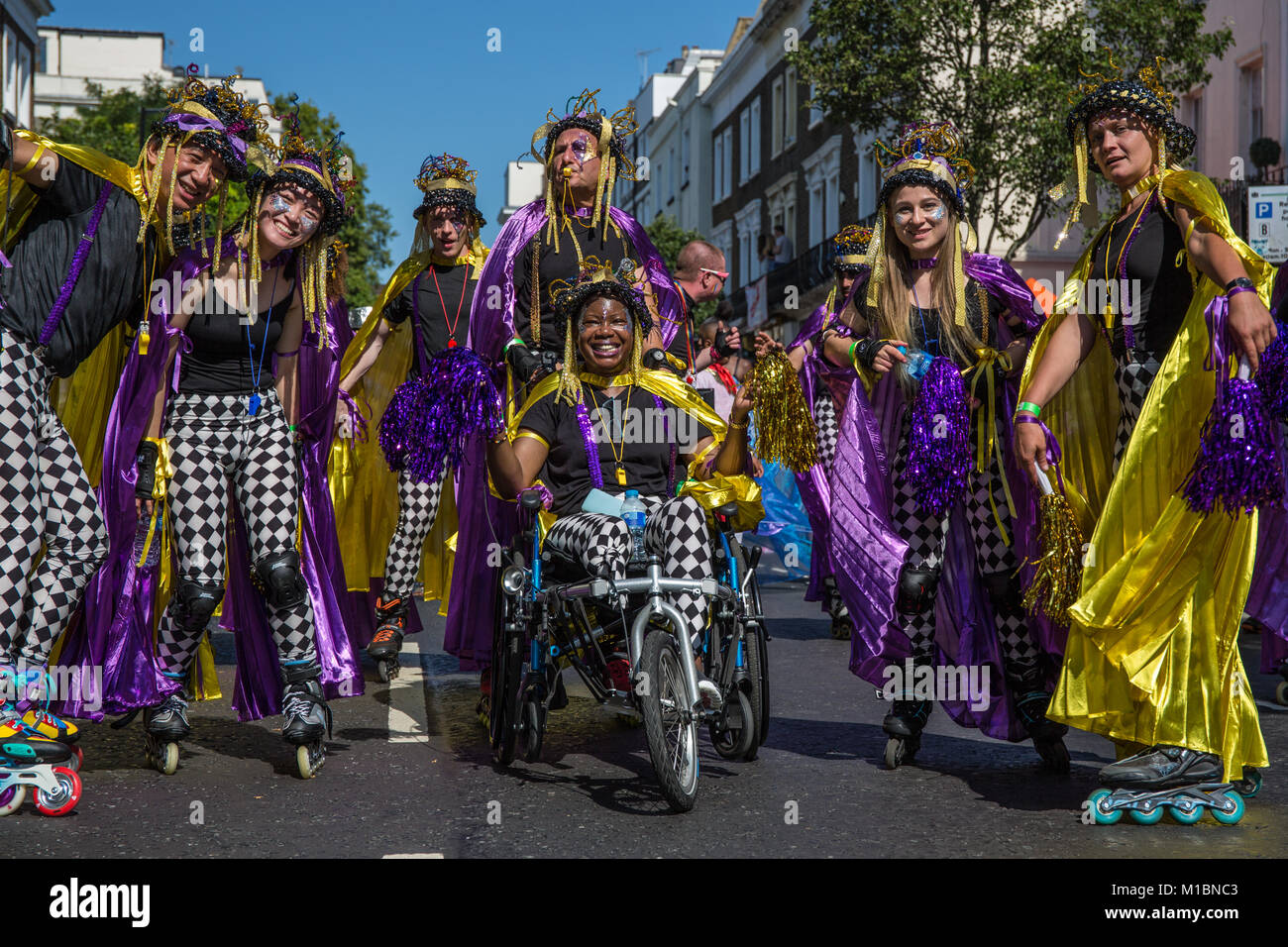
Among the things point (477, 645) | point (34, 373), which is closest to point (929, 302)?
point (477, 645)

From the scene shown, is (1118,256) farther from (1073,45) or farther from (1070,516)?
(1073,45)

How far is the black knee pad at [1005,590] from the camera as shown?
510 centimetres

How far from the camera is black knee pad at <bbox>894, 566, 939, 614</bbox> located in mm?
5195

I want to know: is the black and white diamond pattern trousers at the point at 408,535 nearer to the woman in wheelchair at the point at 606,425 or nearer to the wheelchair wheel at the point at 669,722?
the woman in wheelchair at the point at 606,425

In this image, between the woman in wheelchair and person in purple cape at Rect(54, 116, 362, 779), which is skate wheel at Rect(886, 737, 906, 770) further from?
person in purple cape at Rect(54, 116, 362, 779)

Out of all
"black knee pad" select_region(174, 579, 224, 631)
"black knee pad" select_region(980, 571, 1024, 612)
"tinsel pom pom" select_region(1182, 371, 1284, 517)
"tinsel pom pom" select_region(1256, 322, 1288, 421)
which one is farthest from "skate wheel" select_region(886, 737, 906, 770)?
"black knee pad" select_region(174, 579, 224, 631)

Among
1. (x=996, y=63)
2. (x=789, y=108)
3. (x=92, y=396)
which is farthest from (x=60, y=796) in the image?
(x=789, y=108)

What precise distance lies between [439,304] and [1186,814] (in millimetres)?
4526

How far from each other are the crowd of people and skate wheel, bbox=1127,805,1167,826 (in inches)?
0.5

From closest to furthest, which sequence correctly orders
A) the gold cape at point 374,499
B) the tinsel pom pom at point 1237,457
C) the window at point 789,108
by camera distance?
the tinsel pom pom at point 1237,457
the gold cape at point 374,499
the window at point 789,108

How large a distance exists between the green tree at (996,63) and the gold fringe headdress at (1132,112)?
15.0 metres

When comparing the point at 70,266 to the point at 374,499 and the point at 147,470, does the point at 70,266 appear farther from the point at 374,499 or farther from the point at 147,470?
the point at 374,499

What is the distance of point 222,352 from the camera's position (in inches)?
207

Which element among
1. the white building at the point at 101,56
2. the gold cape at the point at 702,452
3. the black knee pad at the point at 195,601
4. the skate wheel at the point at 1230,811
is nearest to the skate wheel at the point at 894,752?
the gold cape at the point at 702,452
